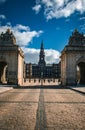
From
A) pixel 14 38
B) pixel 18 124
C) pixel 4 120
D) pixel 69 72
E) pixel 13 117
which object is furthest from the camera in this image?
pixel 14 38

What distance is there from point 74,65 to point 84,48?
12.8ft

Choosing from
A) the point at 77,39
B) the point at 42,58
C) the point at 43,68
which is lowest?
the point at 43,68

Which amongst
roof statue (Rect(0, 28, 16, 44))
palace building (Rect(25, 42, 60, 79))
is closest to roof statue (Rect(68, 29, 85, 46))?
roof statue (Rect(0, 28, 16, 44))

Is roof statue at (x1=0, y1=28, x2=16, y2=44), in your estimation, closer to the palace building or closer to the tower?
the palace building

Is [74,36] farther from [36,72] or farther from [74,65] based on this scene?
[36,72]

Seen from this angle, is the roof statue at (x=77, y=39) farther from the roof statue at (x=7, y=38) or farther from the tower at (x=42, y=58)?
the tower at (x=42, y=58)

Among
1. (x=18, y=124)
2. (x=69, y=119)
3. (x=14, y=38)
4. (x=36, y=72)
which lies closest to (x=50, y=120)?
(x=69, y=119)

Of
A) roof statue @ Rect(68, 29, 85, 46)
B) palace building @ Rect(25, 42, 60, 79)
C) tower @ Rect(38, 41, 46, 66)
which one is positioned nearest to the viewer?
roof statue @ Rect(68, 29, 85, 46)

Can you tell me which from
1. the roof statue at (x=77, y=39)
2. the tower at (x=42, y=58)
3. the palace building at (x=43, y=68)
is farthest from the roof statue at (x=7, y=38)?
the tower at (x=42, y=58)

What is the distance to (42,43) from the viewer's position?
18650cm

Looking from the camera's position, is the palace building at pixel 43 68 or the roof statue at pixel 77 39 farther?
the palace building at pixel 43 68

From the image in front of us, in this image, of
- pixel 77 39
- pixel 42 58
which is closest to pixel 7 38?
pixel 77 39

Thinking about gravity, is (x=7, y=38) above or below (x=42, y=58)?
below

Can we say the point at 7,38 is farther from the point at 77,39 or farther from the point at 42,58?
the point at 42,58
